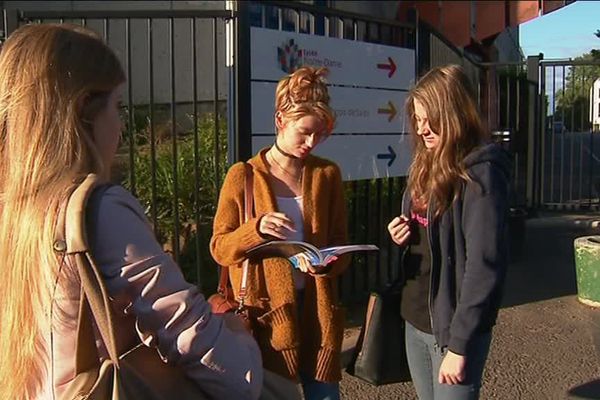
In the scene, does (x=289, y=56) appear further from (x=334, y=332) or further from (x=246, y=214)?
(x=334, y=332)

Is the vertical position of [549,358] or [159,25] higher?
[159,25]

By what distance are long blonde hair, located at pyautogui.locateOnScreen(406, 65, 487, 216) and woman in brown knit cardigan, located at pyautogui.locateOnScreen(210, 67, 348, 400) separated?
0.43 meters

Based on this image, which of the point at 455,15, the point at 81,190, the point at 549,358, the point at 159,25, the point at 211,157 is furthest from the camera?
the point at 455,15

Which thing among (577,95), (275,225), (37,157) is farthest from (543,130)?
(37,157)

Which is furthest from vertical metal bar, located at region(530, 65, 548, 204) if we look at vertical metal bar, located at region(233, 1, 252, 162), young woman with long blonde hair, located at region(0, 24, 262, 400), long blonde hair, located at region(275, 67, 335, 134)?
young woman with long blonde hair, located at region(0, 24, 262, 400)

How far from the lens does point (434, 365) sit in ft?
8.63

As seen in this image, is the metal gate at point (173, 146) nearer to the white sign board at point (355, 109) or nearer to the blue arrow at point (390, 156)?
the white sign board at point (355, 109)

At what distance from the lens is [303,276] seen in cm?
284

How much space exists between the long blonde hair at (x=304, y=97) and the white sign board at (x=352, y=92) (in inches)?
74.4

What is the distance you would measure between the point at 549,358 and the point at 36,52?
4.34 m

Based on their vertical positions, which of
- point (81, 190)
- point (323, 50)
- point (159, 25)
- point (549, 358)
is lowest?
point (549, 358)

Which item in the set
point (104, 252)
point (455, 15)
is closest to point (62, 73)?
point (104, 252)

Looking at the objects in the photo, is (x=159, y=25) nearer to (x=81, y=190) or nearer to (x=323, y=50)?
(x=323, y=50)

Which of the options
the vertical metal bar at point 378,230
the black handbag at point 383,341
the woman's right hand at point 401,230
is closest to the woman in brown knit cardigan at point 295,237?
the black handbag at point 383,341
